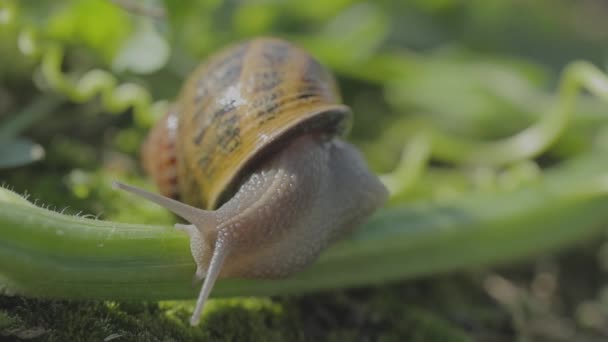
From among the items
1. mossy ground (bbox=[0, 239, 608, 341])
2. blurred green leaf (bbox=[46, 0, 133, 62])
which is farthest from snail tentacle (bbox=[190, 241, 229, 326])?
blurred green leaf (bbox=[46, 0, 133, 62])

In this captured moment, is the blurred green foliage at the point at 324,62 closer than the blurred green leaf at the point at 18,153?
No

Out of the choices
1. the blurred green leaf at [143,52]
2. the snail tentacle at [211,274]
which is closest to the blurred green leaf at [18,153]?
the blurred green leaf at [143,52]

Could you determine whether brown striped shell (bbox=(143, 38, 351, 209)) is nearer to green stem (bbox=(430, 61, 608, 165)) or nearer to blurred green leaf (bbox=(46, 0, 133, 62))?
blurred green leaf (bbox=(46, 0, 133, 62))

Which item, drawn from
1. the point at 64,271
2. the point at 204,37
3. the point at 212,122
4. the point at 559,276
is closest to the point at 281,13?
the point at 204,37

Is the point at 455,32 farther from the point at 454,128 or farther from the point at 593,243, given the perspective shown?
the point at 593,243

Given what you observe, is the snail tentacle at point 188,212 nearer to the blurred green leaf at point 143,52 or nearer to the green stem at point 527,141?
the blurred green leaf at point 143,52

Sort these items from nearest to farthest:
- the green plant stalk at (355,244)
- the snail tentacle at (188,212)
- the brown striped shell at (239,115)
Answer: the green plant stalk at (355,244)
the snail tentacle at (188,212)
the brown striped shell at (239,115)
